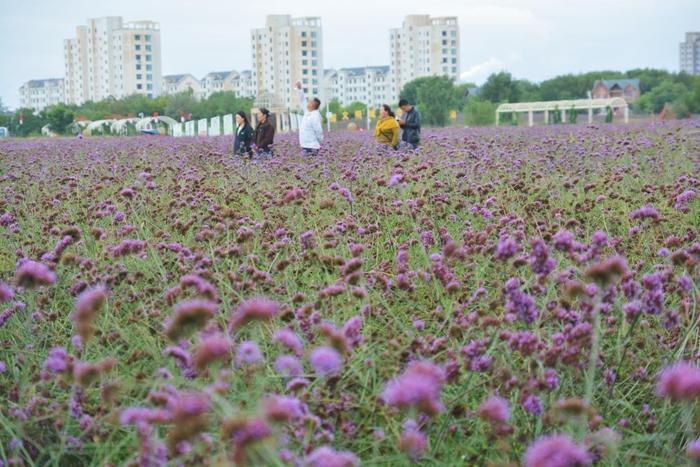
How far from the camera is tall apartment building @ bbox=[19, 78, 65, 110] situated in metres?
183

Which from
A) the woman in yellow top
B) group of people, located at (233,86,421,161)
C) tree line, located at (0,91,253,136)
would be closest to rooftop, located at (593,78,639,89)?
tree line, located at (0,91,253,136)

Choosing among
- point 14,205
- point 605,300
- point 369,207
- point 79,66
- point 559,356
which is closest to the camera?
point 559,356

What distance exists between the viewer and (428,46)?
171m

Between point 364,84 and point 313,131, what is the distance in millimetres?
166652

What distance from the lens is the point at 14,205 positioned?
Result: 684cm

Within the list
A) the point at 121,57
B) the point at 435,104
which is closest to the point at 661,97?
the point at 435,104

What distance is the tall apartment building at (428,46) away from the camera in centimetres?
16988

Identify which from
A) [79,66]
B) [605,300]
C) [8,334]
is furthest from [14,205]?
[79,66]

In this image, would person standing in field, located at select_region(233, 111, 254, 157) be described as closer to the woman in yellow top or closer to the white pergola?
the woman in yellow top

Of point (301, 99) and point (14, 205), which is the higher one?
point (301, 99)

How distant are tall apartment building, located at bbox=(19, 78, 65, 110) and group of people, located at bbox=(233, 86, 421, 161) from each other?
176m

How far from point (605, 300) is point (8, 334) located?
2136mm

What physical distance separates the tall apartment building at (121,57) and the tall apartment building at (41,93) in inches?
766

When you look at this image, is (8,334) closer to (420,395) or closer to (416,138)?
(420,395)
